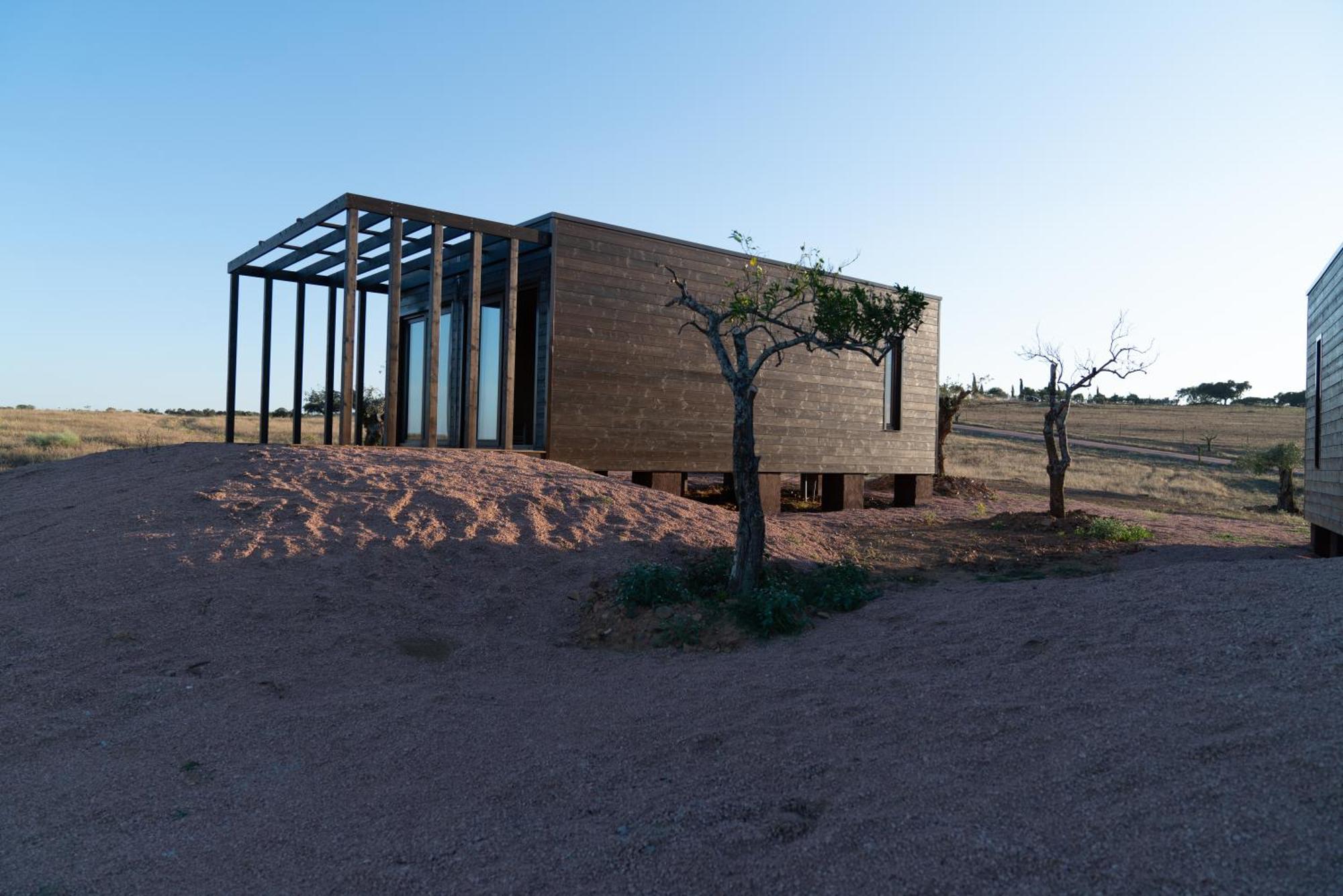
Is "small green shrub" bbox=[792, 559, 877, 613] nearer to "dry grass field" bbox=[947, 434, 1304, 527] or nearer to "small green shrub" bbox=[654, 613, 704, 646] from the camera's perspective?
"small green shrub" bbox=[654, 613, 704, 646]

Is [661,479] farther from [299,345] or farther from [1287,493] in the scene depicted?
[1287,493]

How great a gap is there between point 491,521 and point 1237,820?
20.4 feet

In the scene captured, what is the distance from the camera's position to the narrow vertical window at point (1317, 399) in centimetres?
1093

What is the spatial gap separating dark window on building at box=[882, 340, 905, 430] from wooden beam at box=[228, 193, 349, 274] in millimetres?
9559

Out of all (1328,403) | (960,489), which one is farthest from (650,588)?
(960,489)

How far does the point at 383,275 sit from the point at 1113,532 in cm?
1094

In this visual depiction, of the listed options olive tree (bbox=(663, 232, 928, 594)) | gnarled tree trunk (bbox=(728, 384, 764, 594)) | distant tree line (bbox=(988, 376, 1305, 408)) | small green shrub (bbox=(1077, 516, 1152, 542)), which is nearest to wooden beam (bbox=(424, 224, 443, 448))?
olive tree (bbox=(663, 232, 928, 594))

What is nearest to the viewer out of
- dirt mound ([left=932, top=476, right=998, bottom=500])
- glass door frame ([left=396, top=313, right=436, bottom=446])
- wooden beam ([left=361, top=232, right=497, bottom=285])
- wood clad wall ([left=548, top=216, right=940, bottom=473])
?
wood clad wall ([left=548, top=216, right=940, bottom=473])

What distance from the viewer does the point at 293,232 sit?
10523 mm

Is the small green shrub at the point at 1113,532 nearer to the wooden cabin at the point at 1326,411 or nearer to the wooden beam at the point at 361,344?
the wooden cabin at the point at 1326,411

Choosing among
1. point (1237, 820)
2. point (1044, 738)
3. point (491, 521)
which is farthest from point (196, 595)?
point (1237, 820)

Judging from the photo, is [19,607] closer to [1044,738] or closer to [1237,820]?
[1044,738]

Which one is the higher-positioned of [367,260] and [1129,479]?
[367,260]

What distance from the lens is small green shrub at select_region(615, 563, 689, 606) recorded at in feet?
20.6
